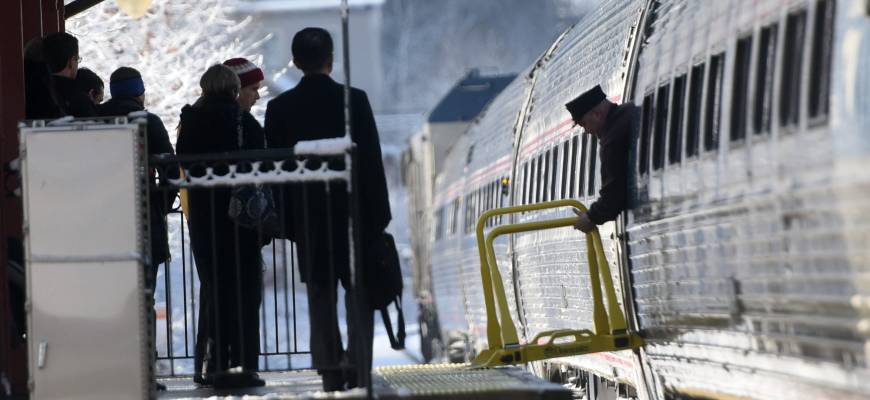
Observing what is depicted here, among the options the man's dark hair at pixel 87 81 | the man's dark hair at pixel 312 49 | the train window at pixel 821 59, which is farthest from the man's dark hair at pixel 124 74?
the train window at pixel 821 59

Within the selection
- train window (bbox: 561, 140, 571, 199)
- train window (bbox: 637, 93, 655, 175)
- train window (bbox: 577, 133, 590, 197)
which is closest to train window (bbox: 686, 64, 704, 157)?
train window (bbox: 637, 93, 655, 175)

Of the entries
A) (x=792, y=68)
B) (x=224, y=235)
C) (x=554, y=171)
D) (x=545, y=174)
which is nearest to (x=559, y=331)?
(x=224, y=235)

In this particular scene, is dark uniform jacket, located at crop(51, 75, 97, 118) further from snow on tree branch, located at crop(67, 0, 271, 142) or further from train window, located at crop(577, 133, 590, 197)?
snow on tree branch, located at crop(67, 0, 271, 142)

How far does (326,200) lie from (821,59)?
2868mm

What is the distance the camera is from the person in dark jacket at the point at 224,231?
28.1 ft

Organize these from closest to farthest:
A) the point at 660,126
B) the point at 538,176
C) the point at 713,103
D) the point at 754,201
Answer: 1. the point at 754,201
2. the point at 713,103
3. the point at 660,126
4. the point at 538,176

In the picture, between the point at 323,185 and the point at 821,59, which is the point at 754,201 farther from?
the point at 323,185

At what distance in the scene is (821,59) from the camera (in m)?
5.73

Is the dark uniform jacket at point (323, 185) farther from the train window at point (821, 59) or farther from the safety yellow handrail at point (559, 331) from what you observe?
the train window at point (821, 59)

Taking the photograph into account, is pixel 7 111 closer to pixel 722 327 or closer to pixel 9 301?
pixel 9 301

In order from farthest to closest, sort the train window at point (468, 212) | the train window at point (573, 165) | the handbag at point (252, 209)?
the train window at point (468, 212) → the train window at point (573, 165) → the handbag at point (252, 209)

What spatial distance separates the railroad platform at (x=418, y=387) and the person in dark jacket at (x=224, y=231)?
330 millimetres

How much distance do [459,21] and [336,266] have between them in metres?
94.6

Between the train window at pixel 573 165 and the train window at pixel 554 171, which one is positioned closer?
the train window at pixel 573 165
